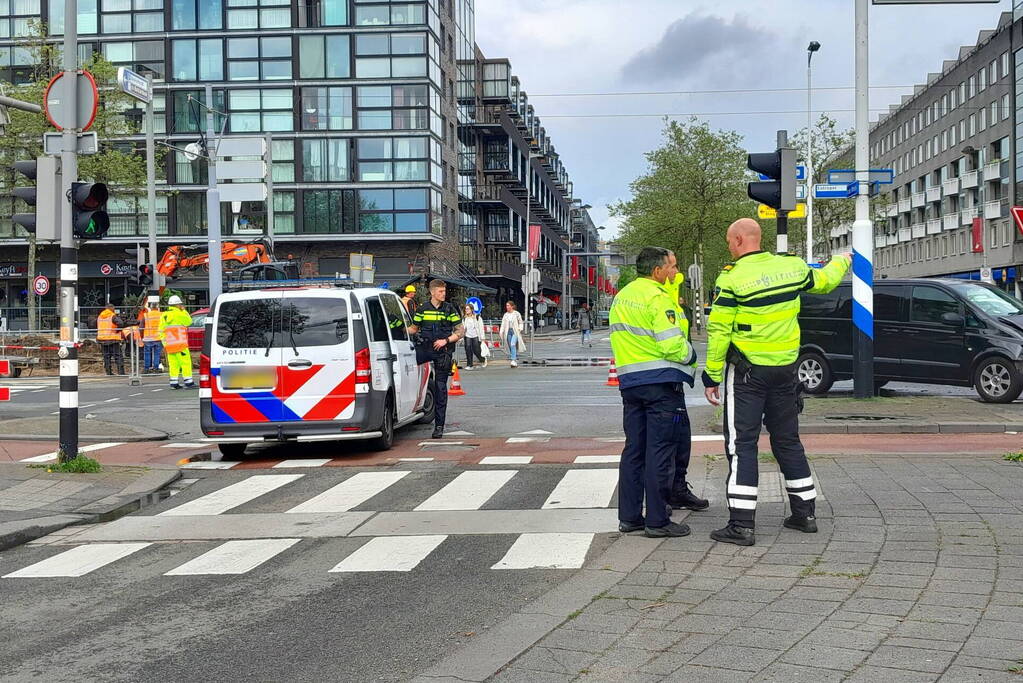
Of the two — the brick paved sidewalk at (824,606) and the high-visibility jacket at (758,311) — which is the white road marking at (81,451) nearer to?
the brick paved sidewalk at (824,606)

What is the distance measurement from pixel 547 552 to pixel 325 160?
49.2 meters

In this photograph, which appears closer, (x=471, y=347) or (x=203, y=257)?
(x=471, y=347)

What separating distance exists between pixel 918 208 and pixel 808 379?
77.8 m

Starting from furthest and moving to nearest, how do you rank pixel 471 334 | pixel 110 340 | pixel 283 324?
pixel 471 334 < pixel 110 340 < pixel 283 324

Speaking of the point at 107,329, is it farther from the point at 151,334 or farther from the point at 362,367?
the point at 362,367

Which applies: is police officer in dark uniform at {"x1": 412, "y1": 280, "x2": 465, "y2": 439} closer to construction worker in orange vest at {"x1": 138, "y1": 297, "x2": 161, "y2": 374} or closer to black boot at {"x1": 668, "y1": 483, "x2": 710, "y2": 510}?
black boot at {"x1": 668, "y1": 483, "x2": 710, "y2": 510}

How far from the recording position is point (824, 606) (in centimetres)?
512

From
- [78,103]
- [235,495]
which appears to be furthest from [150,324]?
[235,495]

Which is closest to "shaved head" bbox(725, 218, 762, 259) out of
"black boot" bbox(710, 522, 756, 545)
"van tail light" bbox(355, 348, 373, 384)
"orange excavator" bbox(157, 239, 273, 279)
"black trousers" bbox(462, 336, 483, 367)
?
"black boot" bbox(710, 522, 756, 545)

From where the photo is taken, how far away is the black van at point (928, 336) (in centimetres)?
1520

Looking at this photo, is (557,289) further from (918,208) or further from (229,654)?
(229,654)

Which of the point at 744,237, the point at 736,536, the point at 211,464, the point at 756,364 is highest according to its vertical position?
the point at 744,237

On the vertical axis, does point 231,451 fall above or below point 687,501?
below

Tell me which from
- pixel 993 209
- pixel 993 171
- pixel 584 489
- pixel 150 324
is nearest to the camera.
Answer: pixel 584 489
